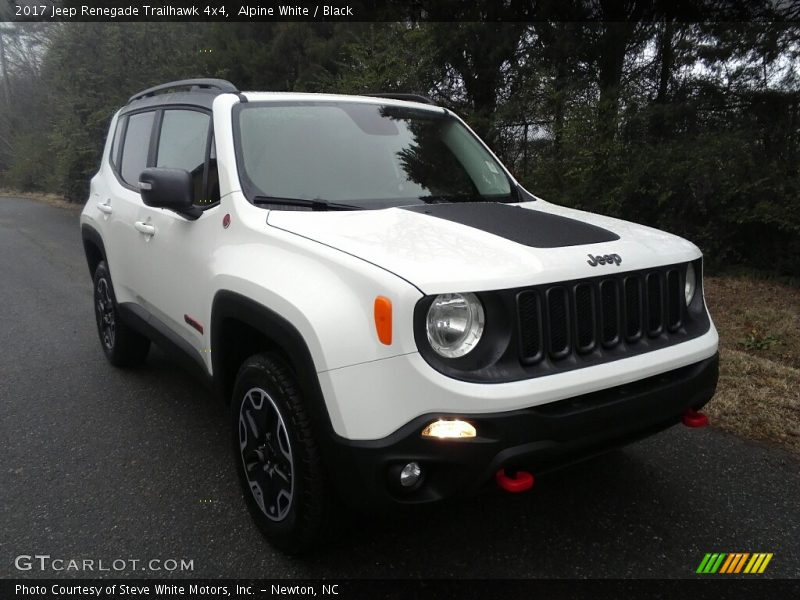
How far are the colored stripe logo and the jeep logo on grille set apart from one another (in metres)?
1.27

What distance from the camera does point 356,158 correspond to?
3.16 metres

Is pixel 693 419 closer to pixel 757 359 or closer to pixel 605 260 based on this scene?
pixel 605 260

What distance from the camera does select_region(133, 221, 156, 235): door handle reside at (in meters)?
3.51

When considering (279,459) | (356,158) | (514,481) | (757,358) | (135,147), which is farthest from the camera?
(757,358)

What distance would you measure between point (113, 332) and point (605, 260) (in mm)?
3724

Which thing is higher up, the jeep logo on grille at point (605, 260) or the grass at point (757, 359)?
the jeep logo on grille at point (605, 260)

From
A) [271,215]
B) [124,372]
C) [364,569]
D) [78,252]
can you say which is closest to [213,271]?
[271,215]

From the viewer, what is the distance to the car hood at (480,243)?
2068mm

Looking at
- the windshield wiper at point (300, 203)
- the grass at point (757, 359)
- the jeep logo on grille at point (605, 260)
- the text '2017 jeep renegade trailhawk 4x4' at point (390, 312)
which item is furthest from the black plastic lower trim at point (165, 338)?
the grass at point (757, 359)

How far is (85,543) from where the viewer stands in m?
2.67

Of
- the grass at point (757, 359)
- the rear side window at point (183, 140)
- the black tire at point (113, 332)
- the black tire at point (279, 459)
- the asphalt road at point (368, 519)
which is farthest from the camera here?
the black tire at point (113, 332)

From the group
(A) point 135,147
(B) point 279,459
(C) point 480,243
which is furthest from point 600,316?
(A) point 135,147

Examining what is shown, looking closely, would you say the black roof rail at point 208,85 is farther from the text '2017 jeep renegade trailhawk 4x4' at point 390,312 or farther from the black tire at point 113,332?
the black tire at point 113,332

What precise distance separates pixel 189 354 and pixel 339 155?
1267 mm
